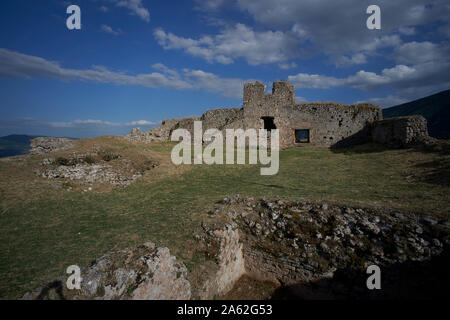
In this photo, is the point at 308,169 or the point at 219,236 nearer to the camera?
the point at 219,236

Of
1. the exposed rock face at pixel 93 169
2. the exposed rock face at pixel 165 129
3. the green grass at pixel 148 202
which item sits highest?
the exposed rock face at pixel 165 129

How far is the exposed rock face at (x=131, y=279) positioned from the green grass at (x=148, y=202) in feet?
1.54

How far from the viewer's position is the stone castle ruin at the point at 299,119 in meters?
17.5

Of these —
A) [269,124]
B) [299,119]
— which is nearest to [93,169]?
[299,119]

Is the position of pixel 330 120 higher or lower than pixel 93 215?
higher

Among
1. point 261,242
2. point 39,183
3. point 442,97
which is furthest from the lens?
point 442,97

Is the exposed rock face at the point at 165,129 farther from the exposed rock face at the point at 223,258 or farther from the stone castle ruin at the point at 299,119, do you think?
the exposed rock face at the point at 223,258

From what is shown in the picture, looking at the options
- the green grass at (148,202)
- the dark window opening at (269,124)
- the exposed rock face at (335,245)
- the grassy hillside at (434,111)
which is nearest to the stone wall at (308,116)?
the dark window opening at (269,124)

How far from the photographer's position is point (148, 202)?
27.0 ft

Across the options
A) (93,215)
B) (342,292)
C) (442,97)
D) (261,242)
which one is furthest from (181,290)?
(442,97)

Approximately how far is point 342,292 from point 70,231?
23.2 ft

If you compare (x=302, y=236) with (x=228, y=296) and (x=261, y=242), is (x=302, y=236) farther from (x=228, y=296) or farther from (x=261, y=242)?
(x=228, y=296)

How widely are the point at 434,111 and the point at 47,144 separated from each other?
207 feet

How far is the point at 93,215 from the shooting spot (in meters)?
7.16
